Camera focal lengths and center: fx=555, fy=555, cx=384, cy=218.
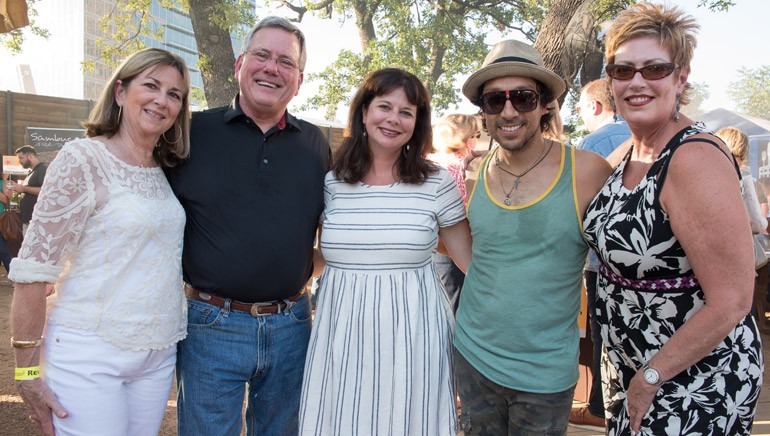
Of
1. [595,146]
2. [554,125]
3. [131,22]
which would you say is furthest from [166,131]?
[131,22]

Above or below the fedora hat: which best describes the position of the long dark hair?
below

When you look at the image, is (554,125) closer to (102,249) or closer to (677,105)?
(677,105)

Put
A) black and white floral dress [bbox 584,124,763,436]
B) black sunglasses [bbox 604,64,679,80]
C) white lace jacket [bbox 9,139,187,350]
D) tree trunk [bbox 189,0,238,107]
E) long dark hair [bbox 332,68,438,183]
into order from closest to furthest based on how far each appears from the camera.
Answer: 1. black and white floral dress [bbox 584,124,763,436]
2. black sunglasses [bbox 604,64,679,80]
3. white lace jacket [bbox 9,139,187,350]
4. long dark hair [bbox 332,68,438,183]
5. tree trunk [bbox 189,0,238,107]

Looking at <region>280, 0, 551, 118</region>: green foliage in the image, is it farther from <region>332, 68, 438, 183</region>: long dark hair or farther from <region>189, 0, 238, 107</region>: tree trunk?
<region>332, 68, 438, 183</region>: long dark hair

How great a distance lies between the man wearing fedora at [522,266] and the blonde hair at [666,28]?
0.35 m

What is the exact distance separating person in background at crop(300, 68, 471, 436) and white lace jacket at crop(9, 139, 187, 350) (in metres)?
0.66

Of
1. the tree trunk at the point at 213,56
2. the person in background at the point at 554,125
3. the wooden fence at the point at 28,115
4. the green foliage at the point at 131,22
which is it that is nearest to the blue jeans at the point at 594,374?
the person in background at the point at 554,125

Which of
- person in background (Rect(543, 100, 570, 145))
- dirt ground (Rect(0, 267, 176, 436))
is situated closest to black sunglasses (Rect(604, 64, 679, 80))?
person in background (Rect(543, 100, 570, 145))

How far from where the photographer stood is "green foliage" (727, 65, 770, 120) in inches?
1880

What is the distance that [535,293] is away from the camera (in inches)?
79.9

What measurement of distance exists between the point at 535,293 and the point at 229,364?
129 centimetres

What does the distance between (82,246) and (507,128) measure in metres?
1.66

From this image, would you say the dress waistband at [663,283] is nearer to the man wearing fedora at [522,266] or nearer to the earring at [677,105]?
the man wearing fedora at [522,266]

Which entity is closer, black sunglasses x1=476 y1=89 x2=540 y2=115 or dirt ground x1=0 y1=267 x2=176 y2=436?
black sunglasses x1=476 y1=89 x2=540 y2=115
